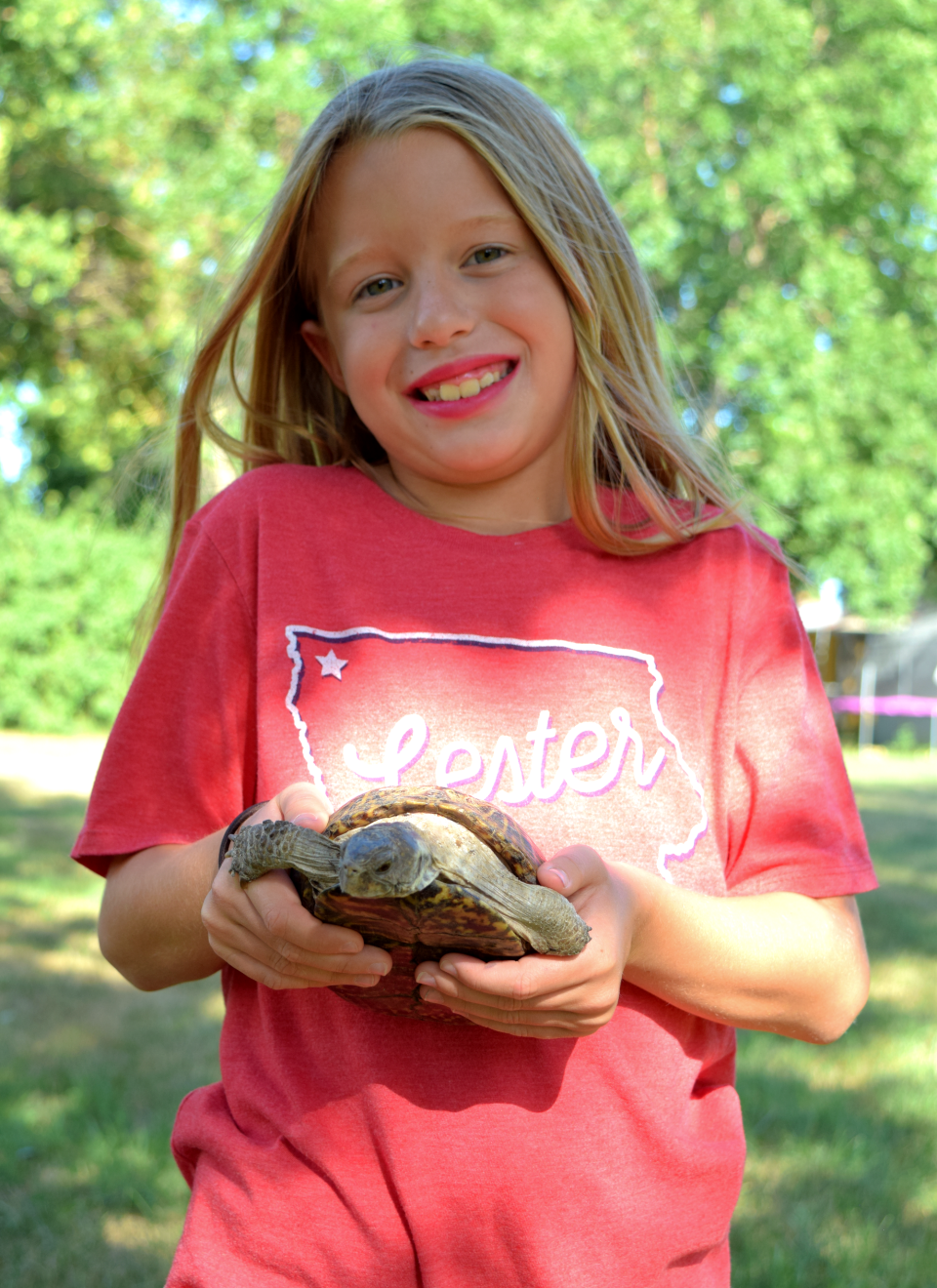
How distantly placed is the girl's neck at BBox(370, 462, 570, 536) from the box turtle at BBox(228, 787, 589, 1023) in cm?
62

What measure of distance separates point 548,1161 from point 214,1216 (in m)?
0.42

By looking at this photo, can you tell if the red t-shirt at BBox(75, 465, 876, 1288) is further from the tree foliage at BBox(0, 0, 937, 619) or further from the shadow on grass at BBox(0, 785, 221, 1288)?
the tree foliage at BBox(0, 0, 937, 619)

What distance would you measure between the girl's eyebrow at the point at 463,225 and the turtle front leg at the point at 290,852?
91cm

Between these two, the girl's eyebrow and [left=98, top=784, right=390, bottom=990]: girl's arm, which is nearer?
[left=98, top=784, right=390, bottom=990]: girl's arm

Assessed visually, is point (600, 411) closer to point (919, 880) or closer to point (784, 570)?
point (784, 570)

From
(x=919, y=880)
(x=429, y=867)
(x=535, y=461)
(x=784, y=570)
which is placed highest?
(x=535, y=461)

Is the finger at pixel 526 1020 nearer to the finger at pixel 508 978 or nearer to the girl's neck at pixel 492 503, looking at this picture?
the finger at pixel 508 978

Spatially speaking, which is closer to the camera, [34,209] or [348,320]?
[348,320]

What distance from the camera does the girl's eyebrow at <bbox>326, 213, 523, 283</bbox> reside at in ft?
5.58

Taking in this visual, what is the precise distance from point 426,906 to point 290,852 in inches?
6.0

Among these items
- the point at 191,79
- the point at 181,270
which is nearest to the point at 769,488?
the point at 181,270

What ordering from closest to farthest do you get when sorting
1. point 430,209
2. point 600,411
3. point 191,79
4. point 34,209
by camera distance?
1. point 430,209
2. point 600,411
3. point 34,209
4. point 191,79

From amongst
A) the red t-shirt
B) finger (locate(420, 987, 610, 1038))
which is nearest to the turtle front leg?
finger (locate(420, 987, 610, 1038))

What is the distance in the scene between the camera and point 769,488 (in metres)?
18.8
